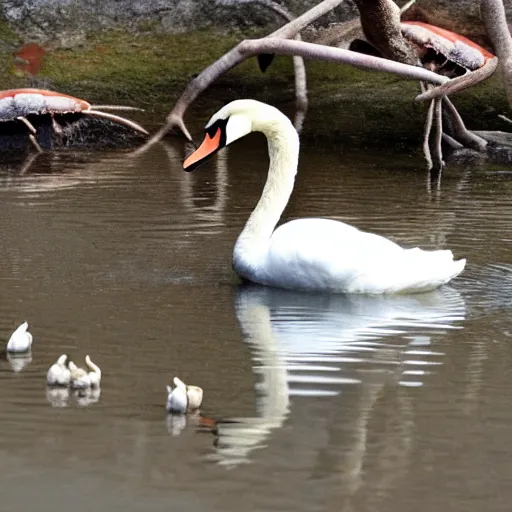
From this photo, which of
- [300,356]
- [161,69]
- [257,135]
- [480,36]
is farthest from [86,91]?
[300,356]

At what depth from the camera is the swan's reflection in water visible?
511cm

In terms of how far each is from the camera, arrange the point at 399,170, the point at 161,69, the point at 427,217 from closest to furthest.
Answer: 1. the point at 427,217
2. the point at 399,170
3. the point at 161,69

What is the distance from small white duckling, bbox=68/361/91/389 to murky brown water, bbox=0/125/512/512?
63 mm

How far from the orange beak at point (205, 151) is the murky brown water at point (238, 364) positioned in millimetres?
472

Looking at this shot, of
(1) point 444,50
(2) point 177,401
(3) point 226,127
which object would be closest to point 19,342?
(2) point 177,401

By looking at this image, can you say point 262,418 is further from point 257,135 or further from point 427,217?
point 257,135

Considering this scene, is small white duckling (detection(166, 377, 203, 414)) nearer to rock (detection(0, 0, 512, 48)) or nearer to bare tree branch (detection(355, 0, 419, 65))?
bare tree branch (detection(355, 0, 419, 65))

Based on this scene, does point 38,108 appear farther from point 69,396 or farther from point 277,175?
point 69,396

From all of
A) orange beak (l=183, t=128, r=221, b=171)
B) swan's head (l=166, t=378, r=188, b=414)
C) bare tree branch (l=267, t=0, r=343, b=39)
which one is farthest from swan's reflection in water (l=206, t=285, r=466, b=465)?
bare tree branch (l=267, t=0, r=343, b=39)

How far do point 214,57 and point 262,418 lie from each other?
9.35 metres

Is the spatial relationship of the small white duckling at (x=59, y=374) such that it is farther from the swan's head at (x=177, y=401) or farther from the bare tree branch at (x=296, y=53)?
the bare tree branch at (x=296, y=53)

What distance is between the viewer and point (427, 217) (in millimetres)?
8977

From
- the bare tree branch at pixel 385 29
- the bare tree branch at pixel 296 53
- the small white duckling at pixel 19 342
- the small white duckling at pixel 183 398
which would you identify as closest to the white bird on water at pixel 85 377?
the small white duckling at pixel 183 398

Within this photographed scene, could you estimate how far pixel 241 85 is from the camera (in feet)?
45.2
